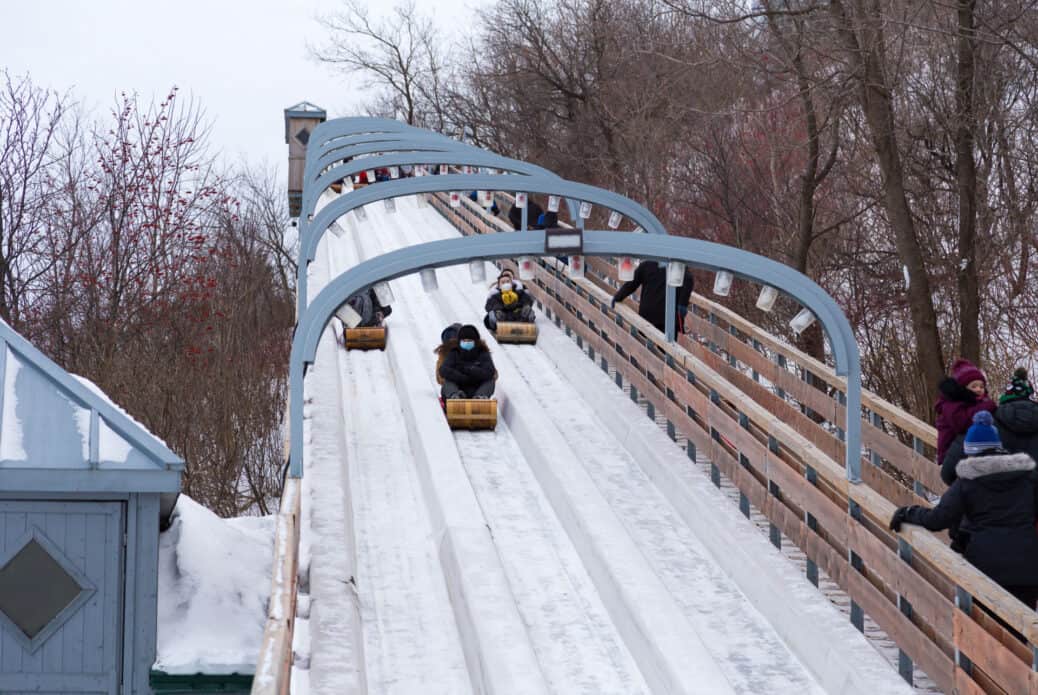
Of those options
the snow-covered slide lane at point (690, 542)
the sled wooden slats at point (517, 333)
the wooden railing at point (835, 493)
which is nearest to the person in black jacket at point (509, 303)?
the sled wooden slats at point (517, 333)

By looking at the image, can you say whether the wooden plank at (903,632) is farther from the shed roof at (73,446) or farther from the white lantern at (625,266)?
the shed roof at (73,446)

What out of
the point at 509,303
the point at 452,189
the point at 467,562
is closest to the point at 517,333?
the point at 509,303

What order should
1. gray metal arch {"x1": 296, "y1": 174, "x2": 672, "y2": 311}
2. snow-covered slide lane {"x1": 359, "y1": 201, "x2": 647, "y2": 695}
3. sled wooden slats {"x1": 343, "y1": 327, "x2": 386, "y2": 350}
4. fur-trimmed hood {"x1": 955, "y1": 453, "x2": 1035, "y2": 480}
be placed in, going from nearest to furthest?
fur-trimmed hood {"x1": 955, "y1": 453, "x2": 1035, "y2": 480}, snow-covered slide lane {"x1": 359, "y1": 201, "x2": 647, "y2": 695}, gray metal arch {"x1": 296, "y1": 174, "x2": 672, "y2": 311}, sled wooden slats {"x1": 343, "y1": 327, "x2": 386, "y2": 350}

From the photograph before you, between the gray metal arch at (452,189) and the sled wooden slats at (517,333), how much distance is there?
196cm

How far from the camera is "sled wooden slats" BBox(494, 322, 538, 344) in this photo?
740 inches

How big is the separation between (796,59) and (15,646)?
48.4ft

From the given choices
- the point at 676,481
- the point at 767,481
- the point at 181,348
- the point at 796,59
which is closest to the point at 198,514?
the point at 676,481

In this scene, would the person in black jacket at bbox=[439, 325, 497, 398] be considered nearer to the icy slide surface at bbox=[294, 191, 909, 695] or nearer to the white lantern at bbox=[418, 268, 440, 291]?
the icy slide surface at bbox=[294, 191, 909, 695]

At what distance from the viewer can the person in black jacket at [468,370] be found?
15156 mm

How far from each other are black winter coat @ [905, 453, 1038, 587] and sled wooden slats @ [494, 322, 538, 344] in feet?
36.2

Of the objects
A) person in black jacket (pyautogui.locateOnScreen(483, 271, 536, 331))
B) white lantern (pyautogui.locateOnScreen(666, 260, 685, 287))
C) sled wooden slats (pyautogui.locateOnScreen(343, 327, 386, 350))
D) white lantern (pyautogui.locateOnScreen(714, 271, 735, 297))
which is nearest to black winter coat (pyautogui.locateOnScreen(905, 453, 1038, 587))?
white lantern (pyautogui.locateOnScreen(714, 271, 735, 297))

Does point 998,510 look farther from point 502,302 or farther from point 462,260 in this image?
point 502,302

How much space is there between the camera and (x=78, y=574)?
1227 centimetres

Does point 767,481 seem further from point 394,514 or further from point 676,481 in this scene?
point 394,514
